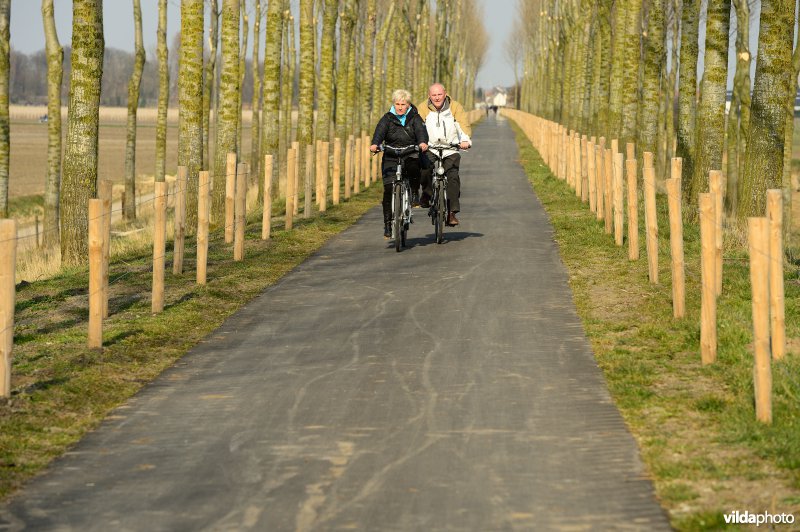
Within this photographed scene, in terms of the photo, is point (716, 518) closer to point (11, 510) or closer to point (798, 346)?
point (11, 510)

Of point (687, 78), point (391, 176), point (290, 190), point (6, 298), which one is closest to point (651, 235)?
point (391, 176)

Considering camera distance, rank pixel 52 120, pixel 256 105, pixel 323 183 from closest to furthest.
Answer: pixel 323 183
pixel 52 120
pixel 256 105

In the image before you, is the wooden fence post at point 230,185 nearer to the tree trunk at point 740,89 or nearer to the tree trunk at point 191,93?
the tree trunk at point 191,93

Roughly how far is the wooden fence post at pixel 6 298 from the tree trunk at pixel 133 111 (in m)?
26.2

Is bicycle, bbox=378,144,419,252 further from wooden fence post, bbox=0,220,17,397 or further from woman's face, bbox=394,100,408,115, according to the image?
wooden fence post, bbox=0,220,17,397

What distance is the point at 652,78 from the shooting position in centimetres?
2859

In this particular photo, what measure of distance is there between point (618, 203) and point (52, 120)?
15.5 meters

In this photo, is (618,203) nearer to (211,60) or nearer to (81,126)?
(81,126)

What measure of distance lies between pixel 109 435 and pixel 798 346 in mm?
5625

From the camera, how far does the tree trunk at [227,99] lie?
969 inches

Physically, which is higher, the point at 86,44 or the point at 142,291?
the point at 86,44

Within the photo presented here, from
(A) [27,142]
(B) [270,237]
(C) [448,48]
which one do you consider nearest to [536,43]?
(C) [448,48]

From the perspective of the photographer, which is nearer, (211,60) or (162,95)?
(162,95)

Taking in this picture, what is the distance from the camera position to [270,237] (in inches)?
800
